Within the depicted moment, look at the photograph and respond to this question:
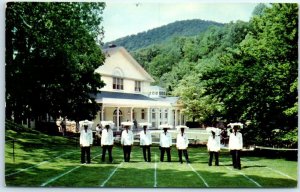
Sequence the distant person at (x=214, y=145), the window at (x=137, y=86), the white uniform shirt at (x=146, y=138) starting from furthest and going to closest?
the window at (x=137, y=86) < the white uniform shirt at (x=146, y=138) < the distant person at (x=214, y=145)

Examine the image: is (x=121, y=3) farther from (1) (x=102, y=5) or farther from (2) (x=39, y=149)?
(2) (x=39, y=149)

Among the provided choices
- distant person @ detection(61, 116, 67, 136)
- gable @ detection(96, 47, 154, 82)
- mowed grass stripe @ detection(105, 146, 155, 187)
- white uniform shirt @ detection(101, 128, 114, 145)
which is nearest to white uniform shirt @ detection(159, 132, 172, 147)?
mowed grass stripe @ detection(105, 146, 155, 187)

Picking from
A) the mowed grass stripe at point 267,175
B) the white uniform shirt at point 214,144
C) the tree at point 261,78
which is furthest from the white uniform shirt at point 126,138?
the mowed grass stripe at point 267,175

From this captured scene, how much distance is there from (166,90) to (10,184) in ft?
10.9

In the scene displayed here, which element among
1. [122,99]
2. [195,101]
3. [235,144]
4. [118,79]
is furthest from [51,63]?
[235,144]

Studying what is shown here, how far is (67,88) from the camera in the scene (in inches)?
354

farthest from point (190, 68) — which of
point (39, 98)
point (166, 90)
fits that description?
point (39, 98)

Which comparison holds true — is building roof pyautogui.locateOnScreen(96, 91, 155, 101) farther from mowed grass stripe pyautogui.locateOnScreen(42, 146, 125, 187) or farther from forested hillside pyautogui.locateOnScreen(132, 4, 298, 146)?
mowed grass stripe pyautogui.locateOnScreen(42, 146, 125, 187)

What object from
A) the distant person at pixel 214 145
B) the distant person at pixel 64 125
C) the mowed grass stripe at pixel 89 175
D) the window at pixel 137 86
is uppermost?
the window at pixel 137 86

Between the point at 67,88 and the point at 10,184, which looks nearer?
the point at 10,184

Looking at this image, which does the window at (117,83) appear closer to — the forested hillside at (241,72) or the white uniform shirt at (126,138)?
the forested hillside at (241,72)

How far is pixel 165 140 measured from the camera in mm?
8758

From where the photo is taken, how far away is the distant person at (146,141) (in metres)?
8.72

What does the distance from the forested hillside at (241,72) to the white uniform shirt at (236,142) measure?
0.97 feet
